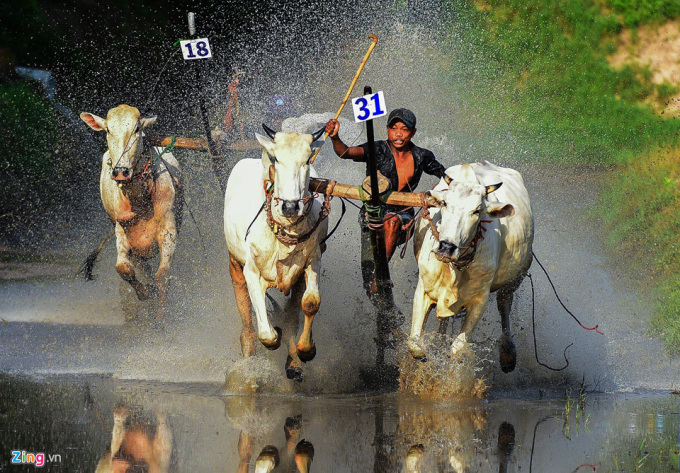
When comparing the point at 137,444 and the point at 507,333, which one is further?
the point at 507,333

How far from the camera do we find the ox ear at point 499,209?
7.66m

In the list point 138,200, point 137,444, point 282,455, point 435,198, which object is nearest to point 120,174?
point 138,200

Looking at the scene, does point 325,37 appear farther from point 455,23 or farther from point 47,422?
point 47,422

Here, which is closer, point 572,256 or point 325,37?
point 572,256

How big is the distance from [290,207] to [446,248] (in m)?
1.20

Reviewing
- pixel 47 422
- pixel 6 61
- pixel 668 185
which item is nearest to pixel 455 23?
pixel 668 185

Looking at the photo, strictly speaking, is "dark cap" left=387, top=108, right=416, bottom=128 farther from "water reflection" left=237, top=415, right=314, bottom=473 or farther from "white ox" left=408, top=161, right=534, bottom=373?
"water reflection" left=237, top=415, right=314, bottom=473

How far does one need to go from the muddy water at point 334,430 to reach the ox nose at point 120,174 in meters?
1.97

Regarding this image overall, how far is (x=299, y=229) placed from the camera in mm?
8039

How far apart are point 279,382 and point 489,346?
2.35m

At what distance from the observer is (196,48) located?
965 cm

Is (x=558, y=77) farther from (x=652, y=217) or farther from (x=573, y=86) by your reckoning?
(x=652, y=217)

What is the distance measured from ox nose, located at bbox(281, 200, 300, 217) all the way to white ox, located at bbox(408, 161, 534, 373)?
3.53 feet

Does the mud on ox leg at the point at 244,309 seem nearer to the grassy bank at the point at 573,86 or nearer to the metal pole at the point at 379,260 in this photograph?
the metal pole at the point at 379,260
